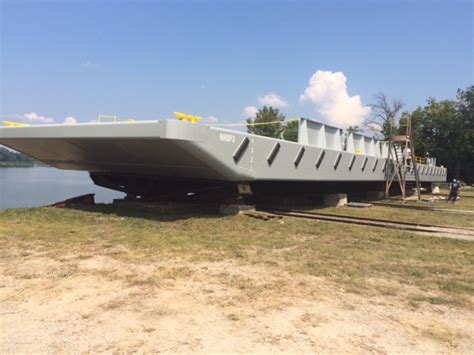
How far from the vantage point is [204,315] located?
147 inches

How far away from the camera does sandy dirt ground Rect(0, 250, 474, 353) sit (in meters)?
3.16

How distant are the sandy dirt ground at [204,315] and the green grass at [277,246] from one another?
321mm

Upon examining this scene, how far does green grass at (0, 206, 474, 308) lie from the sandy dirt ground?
32 cm

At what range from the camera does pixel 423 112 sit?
206 feet

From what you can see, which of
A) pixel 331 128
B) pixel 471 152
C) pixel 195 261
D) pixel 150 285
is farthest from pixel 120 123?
pixel 471 152

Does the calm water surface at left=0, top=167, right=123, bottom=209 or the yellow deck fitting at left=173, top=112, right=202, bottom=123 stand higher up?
the yellow deck fitting at left=173, top=112, right=202, bottom=123

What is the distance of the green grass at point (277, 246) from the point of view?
515 cm

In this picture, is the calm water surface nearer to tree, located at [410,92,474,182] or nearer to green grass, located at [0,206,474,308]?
green grass, located at [0,206,474,308]

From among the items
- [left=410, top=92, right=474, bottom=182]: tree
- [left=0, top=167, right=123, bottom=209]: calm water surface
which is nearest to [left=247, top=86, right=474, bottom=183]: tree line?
[left=410, top=92, right=474, bottom=182]: tree

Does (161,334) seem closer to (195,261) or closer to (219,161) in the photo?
(195,261)

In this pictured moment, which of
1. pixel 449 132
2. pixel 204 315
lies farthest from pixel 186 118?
pixel 449 132

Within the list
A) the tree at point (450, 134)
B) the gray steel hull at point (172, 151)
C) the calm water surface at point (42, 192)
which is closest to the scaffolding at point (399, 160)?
the gray steel hull at point (172, 151)

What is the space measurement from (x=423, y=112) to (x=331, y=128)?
55116mm

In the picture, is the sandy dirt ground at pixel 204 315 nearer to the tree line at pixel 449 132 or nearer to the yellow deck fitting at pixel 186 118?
the yellow deck fitting at pixel 186 118
